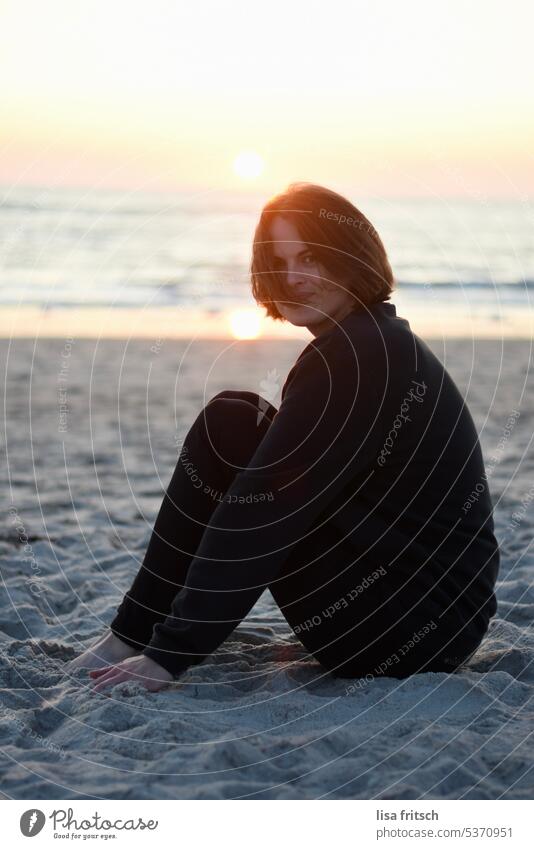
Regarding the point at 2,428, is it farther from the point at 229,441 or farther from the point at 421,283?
the point at 421,283

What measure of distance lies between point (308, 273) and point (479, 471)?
0.63 m

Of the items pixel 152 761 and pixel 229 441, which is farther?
pixel 229 441

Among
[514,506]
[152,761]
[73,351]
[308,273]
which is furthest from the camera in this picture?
[73,351]

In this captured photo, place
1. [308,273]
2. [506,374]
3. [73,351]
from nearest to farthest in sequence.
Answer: [308,273] < [506,374] < [73,351]

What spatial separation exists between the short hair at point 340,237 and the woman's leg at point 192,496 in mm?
412

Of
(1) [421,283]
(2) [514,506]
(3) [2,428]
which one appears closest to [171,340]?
(1) [421,283]

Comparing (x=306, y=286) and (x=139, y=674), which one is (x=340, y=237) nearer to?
(x=306, y=286)

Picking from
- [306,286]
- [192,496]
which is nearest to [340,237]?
[306,286]

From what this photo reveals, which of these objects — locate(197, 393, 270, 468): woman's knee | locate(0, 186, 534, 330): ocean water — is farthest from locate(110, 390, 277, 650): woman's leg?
locate(0, 186, 534, 330): ocean water

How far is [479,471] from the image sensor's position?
2.52m

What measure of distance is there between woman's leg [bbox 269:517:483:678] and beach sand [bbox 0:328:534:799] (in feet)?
0.22

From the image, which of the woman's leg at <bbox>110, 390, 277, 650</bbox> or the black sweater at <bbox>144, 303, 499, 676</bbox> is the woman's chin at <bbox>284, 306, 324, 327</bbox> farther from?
the woman's leg at <bbox>110, 390, 277, 650</bbox>

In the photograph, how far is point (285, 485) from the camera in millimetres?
2289

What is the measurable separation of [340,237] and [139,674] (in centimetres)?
112
